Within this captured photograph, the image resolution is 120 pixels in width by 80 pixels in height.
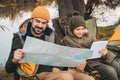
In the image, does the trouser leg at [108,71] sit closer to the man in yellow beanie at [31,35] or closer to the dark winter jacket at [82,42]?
the dark winter jacket at [82,42]

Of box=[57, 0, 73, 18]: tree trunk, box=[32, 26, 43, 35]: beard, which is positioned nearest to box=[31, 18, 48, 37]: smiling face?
box=[32, 26, 43, 35]: beard

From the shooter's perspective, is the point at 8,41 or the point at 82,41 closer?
the point at 82,41

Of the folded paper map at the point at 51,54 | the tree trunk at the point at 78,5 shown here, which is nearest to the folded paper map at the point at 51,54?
the folded paper map at the point at 51,54

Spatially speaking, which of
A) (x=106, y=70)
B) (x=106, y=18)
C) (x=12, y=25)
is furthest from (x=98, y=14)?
(x=106, y=70)

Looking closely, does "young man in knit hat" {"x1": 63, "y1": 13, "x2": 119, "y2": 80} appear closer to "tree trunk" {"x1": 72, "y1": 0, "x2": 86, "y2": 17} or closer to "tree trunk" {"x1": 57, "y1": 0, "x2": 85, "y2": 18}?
"tree trunk" {"x1": 57, "y1": 0, "x2": 85, "y2": 18}

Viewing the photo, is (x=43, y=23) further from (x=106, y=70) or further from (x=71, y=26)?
(x=106, y=70)

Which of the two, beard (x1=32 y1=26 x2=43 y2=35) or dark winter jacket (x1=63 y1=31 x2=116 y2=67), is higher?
beard (x1=32 y1=26 x2=43 y2=35)

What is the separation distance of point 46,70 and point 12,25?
32.5 feet

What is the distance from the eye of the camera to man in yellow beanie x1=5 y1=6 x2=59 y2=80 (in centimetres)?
470

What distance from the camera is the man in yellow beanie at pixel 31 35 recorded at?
→ 4.70 m

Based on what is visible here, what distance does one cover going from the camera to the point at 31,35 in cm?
480

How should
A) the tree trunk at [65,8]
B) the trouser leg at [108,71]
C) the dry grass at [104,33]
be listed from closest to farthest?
the trouser leg at [108,71], the tree trunk at [65,8], the dry grass at [104,33]

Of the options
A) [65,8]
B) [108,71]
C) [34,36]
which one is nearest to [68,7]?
[65,8]

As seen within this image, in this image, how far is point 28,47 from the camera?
4352 millimetres
